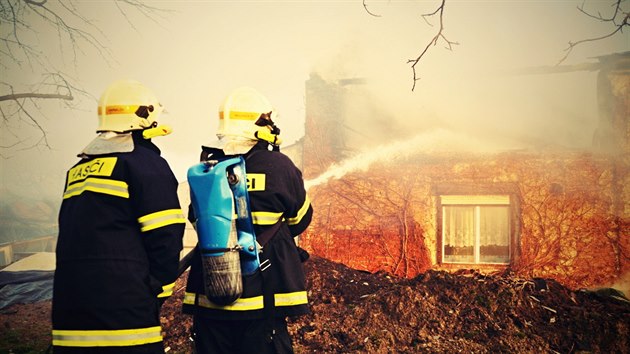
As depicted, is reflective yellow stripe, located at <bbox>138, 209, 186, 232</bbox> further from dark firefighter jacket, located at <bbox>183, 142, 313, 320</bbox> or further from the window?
the window

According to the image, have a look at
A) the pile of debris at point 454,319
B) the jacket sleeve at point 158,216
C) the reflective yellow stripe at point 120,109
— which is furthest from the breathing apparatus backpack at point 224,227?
the pile of debris at point 454,319

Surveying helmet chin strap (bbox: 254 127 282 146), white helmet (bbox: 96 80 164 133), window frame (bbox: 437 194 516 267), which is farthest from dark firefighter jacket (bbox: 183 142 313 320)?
window frame (bbox: 437 194 516 267)

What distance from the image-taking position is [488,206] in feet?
32.2

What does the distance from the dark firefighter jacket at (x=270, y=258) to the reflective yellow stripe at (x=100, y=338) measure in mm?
586

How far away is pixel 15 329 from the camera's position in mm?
6754

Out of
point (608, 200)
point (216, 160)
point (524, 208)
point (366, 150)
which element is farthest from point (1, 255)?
point (608, 200)

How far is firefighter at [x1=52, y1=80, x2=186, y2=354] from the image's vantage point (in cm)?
274

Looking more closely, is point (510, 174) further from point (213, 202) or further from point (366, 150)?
point (213, 202)

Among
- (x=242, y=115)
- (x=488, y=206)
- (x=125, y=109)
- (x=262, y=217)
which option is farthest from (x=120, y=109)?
(x=488, y=206)

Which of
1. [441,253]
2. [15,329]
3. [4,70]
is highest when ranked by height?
[4,70]

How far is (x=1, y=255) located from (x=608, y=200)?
545 inches

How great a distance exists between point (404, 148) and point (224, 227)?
754cm

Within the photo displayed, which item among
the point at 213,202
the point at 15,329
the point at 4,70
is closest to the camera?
the point at 213,202

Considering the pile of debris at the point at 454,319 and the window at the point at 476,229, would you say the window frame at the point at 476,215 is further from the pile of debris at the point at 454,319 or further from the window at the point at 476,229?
the pile of debris at the point at 454,319
